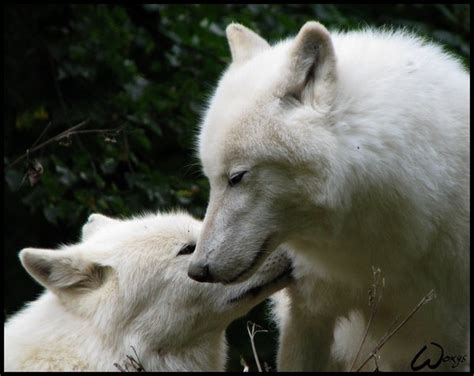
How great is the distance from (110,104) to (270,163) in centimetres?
301

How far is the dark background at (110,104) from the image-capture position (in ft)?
20.5

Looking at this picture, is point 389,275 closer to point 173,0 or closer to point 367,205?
point 367,205

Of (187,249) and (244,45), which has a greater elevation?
(244,45)

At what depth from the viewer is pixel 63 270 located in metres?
4.13

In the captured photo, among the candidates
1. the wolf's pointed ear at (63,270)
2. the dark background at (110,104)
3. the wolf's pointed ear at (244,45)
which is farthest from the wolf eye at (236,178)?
the dark background at (110,104)

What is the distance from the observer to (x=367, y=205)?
3.89m

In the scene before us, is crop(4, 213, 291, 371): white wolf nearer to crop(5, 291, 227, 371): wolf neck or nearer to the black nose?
crop(5, 291, 227, 371): wolf neck

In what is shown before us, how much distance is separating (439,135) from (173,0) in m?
3.43

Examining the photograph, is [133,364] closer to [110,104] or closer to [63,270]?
[63,270]

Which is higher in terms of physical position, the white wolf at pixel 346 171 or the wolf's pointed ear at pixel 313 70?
the wolf's pointed ear at pixel 313 70

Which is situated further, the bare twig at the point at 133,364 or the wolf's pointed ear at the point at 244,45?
the wolf's pointed ear at the point at 244,45

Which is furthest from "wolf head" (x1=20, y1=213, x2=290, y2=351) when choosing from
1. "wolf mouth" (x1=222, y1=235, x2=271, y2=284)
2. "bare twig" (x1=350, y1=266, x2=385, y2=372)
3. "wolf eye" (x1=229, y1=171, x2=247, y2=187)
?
"wolf eye" (x1=229, y1=171, x2=247, y2=187)

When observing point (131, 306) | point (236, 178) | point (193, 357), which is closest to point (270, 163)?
point (236, 178)

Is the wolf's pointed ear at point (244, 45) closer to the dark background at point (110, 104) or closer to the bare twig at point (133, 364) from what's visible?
the bare twig at point (133, 364)
